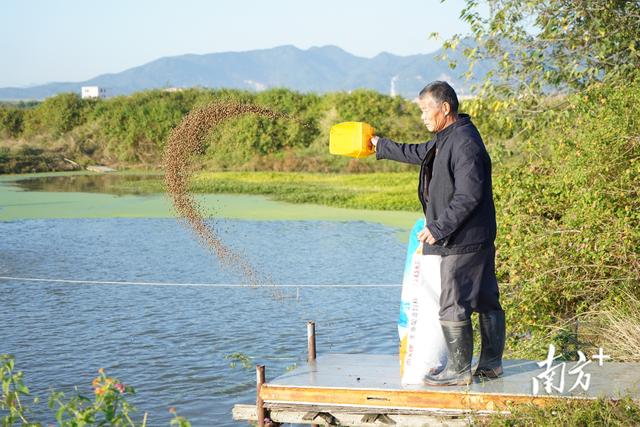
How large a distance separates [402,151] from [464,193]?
21.3 inches

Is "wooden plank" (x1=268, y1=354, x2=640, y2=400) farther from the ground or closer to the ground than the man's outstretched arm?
closer to the ground

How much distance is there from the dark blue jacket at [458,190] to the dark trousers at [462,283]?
1.6 inches

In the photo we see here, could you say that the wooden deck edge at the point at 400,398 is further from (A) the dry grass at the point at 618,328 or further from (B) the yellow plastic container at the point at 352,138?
(A) the dry grass at the point at 618,328

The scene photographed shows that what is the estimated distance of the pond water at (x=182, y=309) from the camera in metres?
7.11

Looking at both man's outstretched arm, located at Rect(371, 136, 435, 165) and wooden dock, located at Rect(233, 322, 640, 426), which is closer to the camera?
wooden dock, located at Rect(233, 322, 640, 426)

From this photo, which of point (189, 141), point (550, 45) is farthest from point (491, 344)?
point (550, 45)

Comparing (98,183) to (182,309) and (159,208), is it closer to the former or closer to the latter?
(159,208)

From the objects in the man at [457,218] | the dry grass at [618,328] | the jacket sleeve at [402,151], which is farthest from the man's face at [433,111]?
the dry grass at [618,328]

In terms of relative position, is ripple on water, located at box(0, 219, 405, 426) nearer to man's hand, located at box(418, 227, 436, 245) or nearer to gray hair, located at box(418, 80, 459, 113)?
man's hand, located at box(418, 227, 436, 245)

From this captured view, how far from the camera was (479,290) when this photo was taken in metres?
4.08

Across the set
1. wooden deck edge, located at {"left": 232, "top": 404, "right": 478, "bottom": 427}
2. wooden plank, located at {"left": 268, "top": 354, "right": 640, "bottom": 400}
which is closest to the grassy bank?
wooden plank, located at {"left": 268, "top": 354, "right": 640, "bottom": 400}

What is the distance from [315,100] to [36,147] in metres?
8.73

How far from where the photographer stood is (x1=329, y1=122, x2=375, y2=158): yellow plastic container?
4.42 meters

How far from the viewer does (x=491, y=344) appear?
4.29 m
